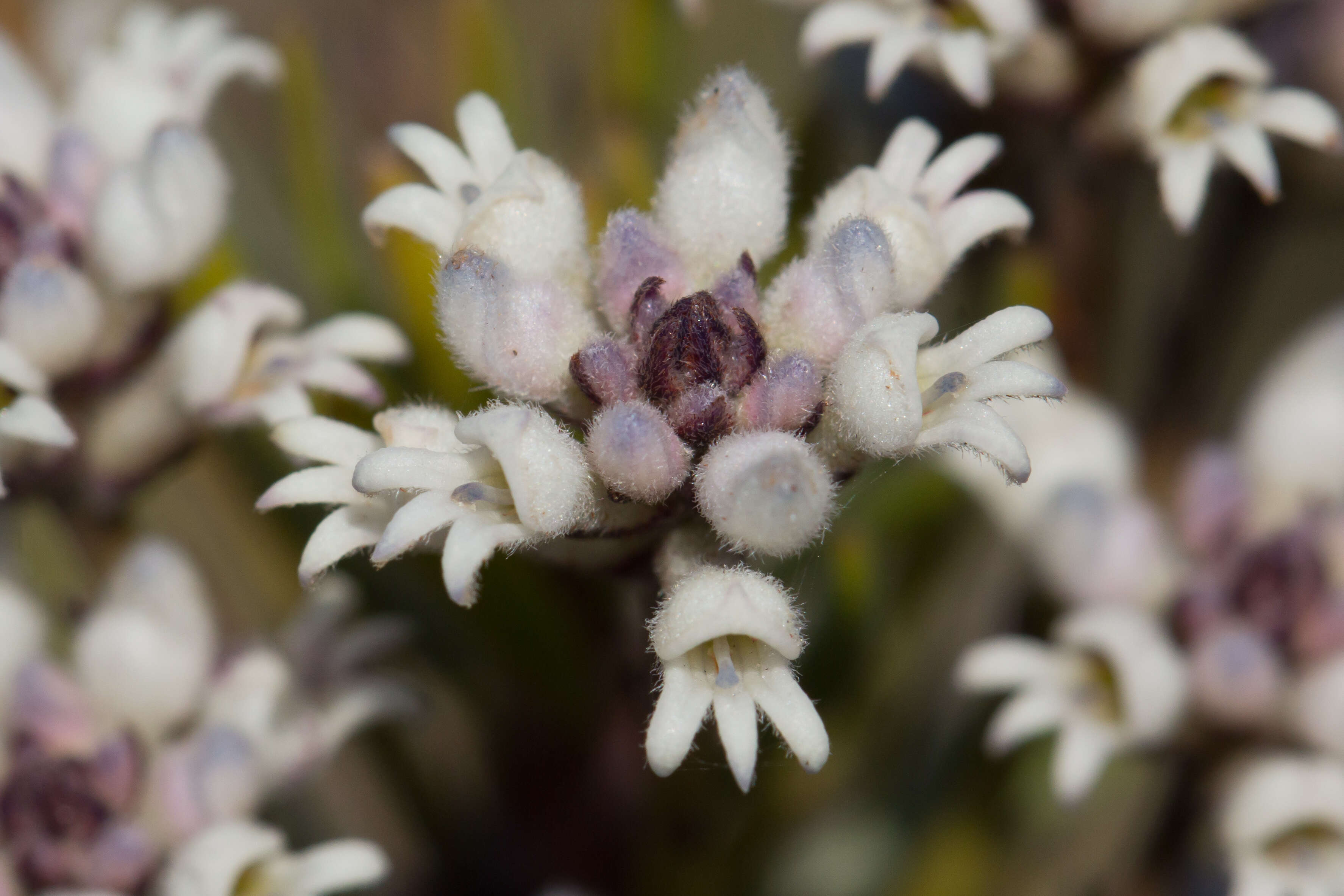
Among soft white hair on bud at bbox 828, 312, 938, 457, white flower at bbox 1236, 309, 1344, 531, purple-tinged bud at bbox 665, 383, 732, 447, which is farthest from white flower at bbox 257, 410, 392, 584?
white flower at bbox 1236, 309, 1344, 531

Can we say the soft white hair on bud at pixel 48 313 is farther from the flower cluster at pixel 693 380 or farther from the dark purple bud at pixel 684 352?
the dark purple bud at pixel 684 352

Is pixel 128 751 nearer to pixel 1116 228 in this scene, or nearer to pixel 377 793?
pixel 377 793

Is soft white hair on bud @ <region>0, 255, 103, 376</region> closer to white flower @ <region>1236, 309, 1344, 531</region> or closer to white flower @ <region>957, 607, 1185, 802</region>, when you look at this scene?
white flower @ <region>957, 607, 1185, 802</region>

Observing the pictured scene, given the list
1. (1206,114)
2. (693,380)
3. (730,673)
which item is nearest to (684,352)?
(693,380)

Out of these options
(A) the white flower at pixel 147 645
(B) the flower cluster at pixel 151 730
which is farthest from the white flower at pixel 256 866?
(A) the white flower at pixel 147 645

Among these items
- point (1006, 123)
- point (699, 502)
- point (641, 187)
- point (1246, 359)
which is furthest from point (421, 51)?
point (699, 502)
